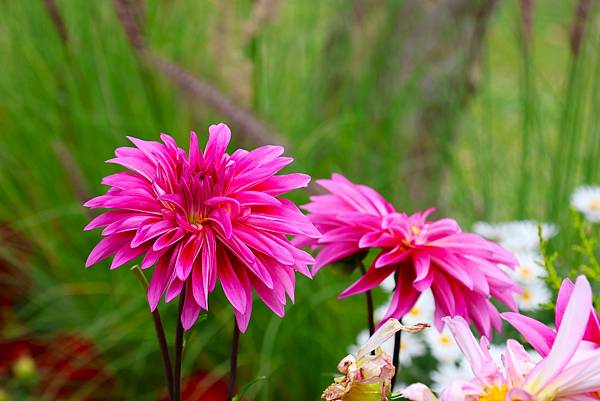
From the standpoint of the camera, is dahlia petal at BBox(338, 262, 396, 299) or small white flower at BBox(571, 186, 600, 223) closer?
dahlia petal at BBox(338, 262, 396, 299)

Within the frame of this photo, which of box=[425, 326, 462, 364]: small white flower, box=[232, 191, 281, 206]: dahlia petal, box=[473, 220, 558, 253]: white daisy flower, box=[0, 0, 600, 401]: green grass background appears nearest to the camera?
box=[232, 191, 281, 206]: dahlia petal

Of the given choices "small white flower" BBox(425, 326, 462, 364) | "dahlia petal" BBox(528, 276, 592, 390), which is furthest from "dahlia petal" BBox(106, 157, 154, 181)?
"small white flower" BBox(425, 326, 462, 364)

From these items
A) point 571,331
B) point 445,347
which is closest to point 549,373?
point 571,331

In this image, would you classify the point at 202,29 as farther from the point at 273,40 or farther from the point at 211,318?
the point at 211,318

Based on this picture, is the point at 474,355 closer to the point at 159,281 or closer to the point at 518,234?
the point at 159,281

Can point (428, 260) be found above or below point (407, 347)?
above

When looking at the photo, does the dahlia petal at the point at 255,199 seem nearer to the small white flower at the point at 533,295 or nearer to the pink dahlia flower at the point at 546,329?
the pink dahlia flower at the point at 546,329

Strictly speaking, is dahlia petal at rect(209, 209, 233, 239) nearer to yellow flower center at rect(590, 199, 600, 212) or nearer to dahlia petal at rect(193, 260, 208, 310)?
dahlia petal at rect(193, 260, 208, 310)
